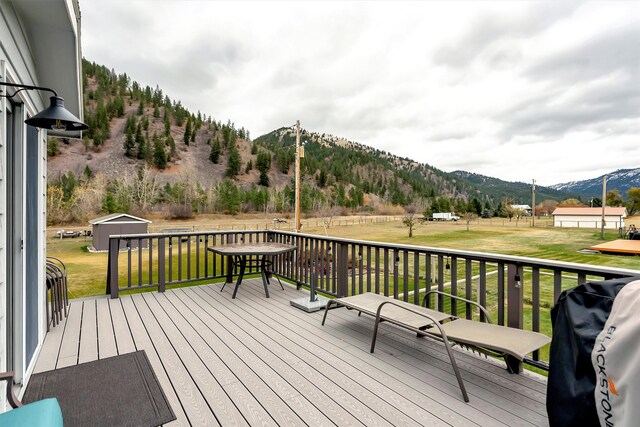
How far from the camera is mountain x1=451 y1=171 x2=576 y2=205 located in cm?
9812

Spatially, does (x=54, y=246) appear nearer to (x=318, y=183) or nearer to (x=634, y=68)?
(x=634, y=68)

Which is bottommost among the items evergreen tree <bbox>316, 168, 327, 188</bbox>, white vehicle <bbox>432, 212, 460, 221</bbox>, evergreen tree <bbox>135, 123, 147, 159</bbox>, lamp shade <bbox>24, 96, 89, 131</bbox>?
white vehicle <bbox>432, 212, 460, 221</bbox>

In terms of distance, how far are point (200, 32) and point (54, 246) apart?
32.3ft

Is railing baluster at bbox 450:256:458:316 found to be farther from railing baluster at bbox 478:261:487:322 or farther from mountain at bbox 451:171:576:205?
mountain at bbox 451:171:576:205

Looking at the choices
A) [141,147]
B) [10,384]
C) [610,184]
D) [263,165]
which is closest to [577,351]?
[10,384]

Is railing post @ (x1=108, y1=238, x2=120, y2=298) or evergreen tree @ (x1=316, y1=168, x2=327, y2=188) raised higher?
evergreen tree @ (x1=316, y1=168, x2=327, y2=188)

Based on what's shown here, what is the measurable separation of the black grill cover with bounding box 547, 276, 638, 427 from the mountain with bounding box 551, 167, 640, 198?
11751 centimetres

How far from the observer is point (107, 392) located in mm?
2033

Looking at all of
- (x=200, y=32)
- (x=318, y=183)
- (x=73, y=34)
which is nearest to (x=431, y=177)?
(x=318, y=183)

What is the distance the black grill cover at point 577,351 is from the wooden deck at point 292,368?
0.46m

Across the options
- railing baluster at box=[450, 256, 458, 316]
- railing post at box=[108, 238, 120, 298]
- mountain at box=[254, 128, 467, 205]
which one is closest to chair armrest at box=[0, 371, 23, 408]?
railing baluster at box=[450, 256, 458, 316]

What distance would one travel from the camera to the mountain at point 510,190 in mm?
98125

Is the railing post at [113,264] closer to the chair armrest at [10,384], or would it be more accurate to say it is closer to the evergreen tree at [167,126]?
the chair armrest at [10,384]

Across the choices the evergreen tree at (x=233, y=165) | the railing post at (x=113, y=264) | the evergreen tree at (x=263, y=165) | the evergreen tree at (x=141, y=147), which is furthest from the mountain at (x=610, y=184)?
the railing post at (x=113, y=264)
